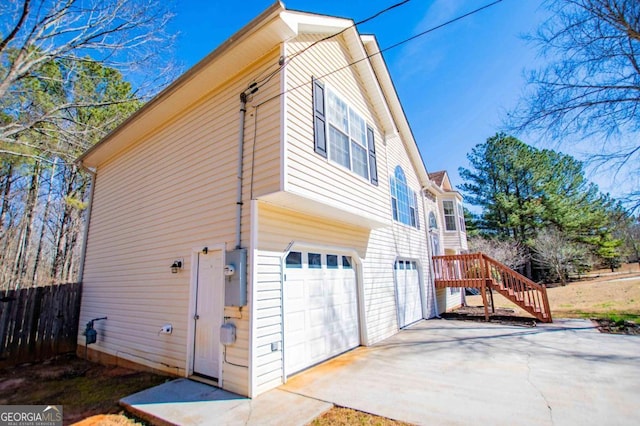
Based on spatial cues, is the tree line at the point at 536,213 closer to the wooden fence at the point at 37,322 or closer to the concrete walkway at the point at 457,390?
the concrete walkway at the point at 457,390

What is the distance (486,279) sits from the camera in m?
10.7

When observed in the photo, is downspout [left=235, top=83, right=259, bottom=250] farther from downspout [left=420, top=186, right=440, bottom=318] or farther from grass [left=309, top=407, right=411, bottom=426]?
downspout [left=420, top=186, right=440, bottom=318]

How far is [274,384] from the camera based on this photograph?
15.6 feet

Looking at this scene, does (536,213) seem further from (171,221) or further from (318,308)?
(171,221)

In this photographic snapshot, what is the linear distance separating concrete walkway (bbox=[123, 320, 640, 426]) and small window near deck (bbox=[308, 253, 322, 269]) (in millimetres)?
1927

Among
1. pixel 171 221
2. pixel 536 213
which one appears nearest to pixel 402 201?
pixel 171 221

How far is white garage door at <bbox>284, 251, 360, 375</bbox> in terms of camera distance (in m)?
5.40

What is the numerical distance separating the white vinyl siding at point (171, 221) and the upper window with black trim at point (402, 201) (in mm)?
6105

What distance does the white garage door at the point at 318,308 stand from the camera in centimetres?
540

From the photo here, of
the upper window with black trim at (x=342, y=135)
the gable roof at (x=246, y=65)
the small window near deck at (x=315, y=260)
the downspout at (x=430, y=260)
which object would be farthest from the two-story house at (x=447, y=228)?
the small window near deck at (x=315, y=260)

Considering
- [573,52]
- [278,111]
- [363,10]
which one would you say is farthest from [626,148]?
[278,111]

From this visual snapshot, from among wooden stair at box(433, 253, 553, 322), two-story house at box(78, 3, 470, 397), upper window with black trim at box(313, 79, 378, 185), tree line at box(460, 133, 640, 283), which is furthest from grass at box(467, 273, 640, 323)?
upper window with black trim at box(313, 79, 378, 185)

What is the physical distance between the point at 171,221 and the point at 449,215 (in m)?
15.5

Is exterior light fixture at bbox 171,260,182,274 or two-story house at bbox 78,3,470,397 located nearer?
two-story house at bbox 78,3,470,397
